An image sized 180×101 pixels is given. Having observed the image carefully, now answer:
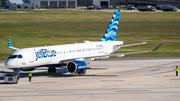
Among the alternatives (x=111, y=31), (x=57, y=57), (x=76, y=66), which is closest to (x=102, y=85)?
(x=76, y=66)

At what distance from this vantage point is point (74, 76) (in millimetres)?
50281

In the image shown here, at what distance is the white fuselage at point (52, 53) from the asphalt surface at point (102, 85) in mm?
2595

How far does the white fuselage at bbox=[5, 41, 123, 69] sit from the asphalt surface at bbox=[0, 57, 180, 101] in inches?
102

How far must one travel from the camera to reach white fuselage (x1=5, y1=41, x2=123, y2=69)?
151ft

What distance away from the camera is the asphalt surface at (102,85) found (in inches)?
1446

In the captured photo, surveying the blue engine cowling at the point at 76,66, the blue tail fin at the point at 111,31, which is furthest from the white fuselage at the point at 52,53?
the blue tail fin at the point at 111,31

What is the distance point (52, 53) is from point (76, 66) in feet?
15.1

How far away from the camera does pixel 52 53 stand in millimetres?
49656

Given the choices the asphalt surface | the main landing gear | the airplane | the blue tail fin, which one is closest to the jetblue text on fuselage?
the airplane

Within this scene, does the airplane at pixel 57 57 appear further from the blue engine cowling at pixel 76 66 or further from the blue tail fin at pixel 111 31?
the blue tail fin at pixel 111 31

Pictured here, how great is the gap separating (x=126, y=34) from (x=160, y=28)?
1795 cm

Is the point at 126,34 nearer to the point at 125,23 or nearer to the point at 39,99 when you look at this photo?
the point at 125,23

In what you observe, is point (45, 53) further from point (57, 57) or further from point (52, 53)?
point (57, 57)

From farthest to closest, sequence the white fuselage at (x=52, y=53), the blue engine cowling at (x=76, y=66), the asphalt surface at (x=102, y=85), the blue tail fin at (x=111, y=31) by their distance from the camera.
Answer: the blue tail fin at (x=111, y=31), the blue engine cowling at (x=76, y=66), the white fuselage at (x=52, y=53), the asphalt surface at (x=102, y=85)
